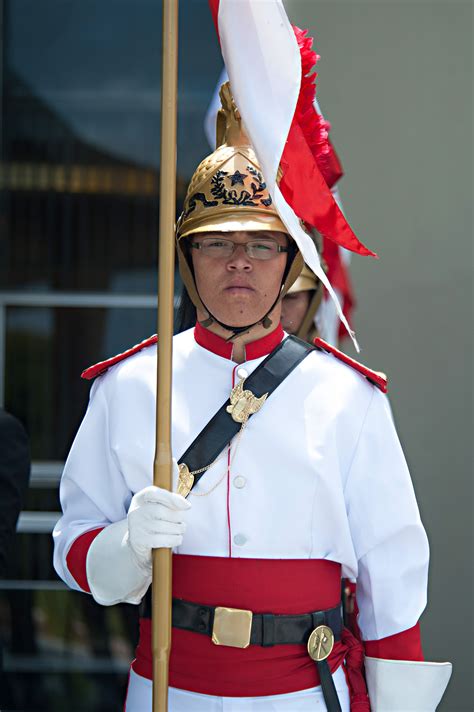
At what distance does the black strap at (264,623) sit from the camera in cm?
262

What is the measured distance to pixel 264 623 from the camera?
262cm

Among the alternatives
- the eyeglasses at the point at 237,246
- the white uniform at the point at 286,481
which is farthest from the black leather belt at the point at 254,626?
the eyeglasses at the point at 237,246

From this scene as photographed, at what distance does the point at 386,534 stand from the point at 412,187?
126 inches

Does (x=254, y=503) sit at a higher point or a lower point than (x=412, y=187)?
lower

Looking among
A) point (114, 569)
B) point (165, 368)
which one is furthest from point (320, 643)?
point (165, 368)

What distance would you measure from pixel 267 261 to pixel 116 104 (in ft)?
10.0

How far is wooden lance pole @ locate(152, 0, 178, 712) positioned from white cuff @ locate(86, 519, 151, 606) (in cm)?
11

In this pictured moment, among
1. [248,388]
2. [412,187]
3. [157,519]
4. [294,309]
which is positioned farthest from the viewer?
[412,187]

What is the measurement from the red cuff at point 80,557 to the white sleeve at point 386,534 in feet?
2.15

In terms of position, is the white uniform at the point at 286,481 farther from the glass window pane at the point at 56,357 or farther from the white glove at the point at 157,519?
the glass window pane at the point at 56,357

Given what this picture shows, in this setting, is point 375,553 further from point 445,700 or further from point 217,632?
point 445,700

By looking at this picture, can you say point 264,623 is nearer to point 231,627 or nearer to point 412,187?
point 231,627

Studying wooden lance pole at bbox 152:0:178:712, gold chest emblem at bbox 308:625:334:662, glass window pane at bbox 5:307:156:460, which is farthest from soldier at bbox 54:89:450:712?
glass window pane at bbox 5:307:156:460

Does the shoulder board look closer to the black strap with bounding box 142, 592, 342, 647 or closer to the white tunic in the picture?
the white tunic
